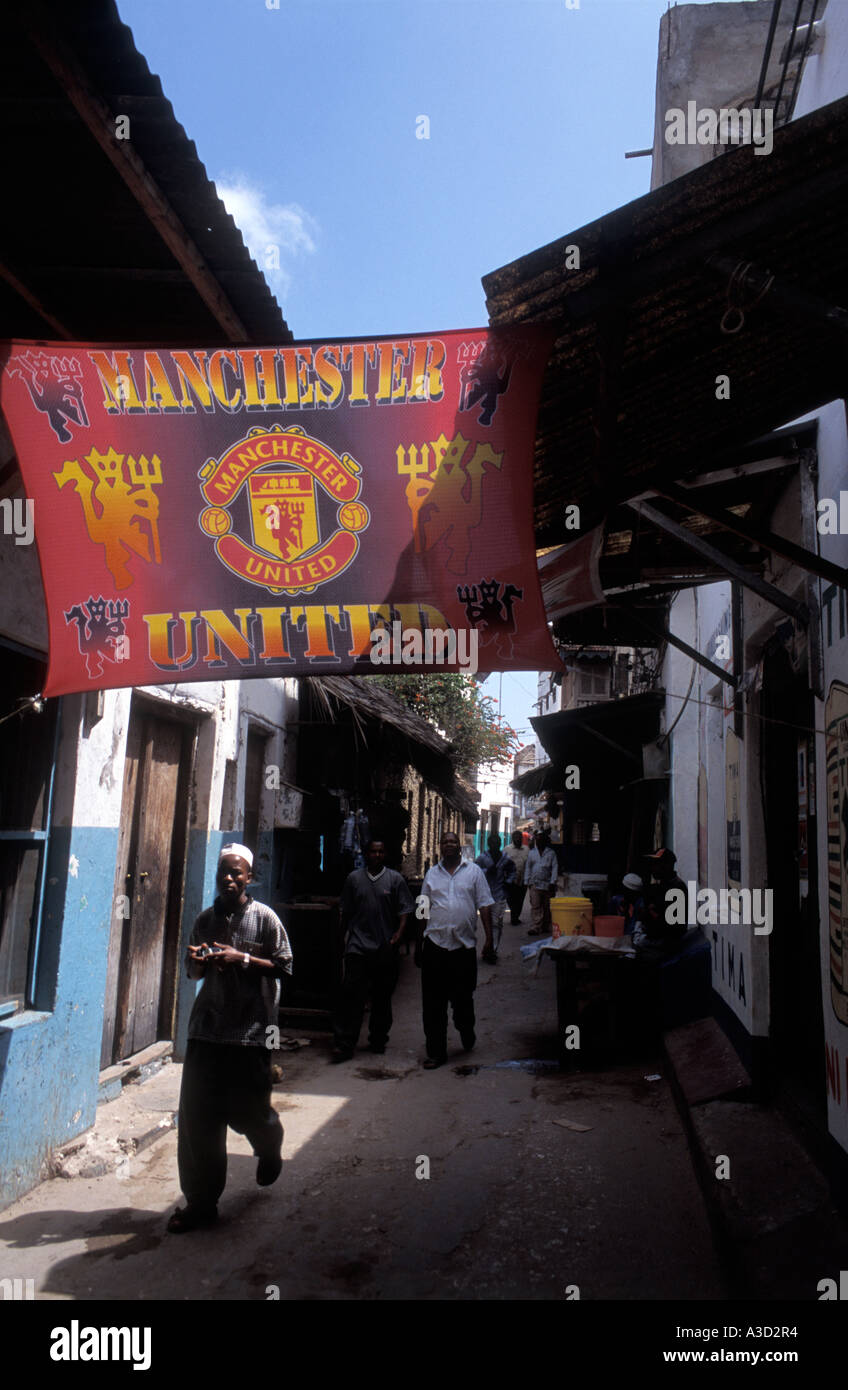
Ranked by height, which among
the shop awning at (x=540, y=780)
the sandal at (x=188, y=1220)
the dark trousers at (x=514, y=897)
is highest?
the shop awning at (x=540, y=780)

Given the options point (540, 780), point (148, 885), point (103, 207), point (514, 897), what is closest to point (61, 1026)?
point (148, 885)

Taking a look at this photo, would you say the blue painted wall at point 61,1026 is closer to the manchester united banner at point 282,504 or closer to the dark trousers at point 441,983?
the manchester united banner at point 282,504

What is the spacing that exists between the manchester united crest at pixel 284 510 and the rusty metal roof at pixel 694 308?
33.9 inches

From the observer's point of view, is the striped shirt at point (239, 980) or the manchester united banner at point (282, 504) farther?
the striped shirt at point (239, 980)

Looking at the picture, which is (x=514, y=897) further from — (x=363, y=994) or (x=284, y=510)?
(x=284, y=510)

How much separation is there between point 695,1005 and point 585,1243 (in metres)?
3.65

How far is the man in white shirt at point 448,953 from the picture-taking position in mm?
7488

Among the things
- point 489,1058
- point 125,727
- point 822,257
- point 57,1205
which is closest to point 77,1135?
point 57,1205

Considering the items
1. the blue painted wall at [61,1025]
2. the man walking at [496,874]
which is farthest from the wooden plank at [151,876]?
the man walking at [496,874]

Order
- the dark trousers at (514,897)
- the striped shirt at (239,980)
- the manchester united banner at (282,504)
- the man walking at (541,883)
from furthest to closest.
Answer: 1. the dark trousers at (514,897)
2. the man walking at (541,883)
3. the striped shirt at (239,980)
4. the manchester united banner at (282,504)

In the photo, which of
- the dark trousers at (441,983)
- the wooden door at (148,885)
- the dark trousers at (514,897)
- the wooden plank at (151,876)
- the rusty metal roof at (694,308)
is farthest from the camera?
the dark trousers at (514,897)

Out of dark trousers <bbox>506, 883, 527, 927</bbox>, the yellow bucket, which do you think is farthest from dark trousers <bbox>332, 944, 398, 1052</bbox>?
dark trousers <bbox>506, 883, 527, 927</bbox>

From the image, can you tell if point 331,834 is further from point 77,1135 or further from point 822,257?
point 822,257

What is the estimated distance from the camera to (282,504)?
3492mm
